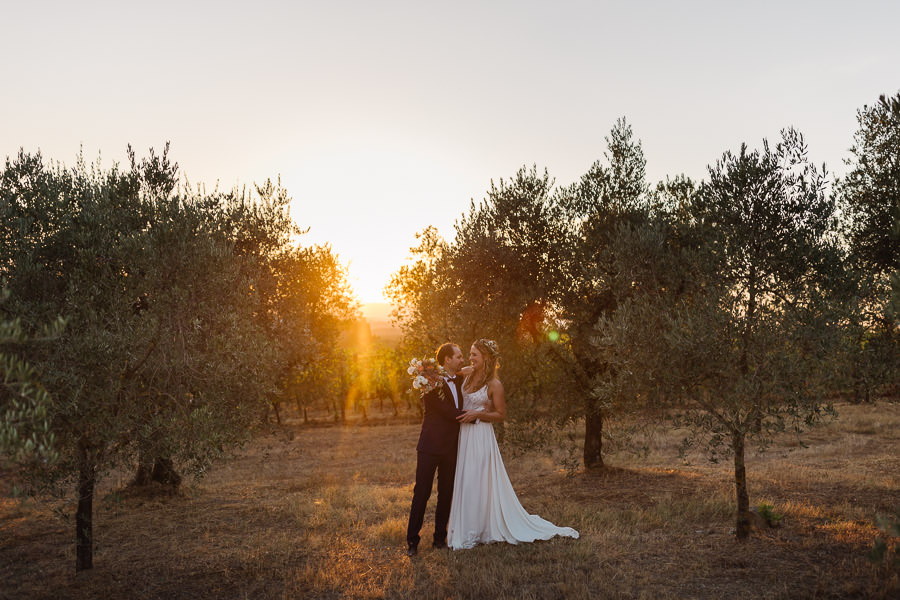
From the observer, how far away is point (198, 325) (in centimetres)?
931

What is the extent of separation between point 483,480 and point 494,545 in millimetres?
1129

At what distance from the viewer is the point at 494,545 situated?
10.8m

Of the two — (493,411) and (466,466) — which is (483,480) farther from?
(493,411)

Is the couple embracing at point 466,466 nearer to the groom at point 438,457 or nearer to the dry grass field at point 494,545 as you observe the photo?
the groom at point 438,457

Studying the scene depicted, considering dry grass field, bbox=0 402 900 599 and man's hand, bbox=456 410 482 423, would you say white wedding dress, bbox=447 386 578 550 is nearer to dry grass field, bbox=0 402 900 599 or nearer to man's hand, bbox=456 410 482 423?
man's hand, bbox=456 410 482 423

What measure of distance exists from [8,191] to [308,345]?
33.8ft

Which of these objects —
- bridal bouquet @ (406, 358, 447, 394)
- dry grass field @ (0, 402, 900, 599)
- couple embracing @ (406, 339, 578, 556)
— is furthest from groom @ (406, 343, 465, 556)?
dry grass field @ (0, 402, 900, 599)

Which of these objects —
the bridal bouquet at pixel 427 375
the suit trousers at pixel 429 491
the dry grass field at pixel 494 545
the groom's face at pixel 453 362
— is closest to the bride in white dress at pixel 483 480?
the suit trousers at pixel 429 491

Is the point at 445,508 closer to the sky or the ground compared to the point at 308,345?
closer to the ground

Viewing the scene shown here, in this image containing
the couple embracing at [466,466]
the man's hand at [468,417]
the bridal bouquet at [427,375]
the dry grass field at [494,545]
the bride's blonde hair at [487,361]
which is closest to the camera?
the dry grass field at [494,545]

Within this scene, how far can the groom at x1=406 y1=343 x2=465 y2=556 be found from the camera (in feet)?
34.9

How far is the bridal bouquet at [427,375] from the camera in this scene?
1058 cm

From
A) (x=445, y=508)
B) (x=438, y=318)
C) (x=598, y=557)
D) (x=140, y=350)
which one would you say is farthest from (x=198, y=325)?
(x=438, y=318)

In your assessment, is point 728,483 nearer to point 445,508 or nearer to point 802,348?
point 802,348
